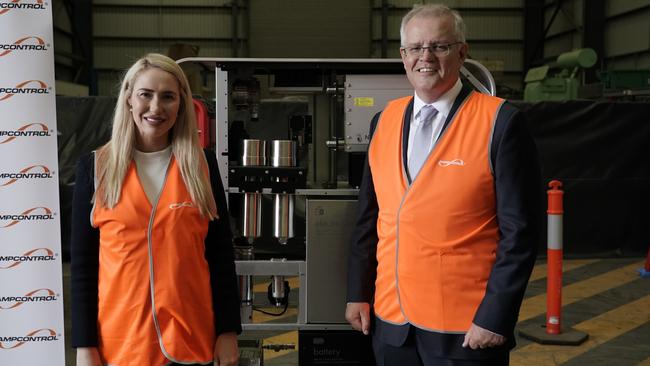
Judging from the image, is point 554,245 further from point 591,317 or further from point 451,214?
point 451,214

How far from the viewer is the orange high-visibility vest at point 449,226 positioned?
166 cm

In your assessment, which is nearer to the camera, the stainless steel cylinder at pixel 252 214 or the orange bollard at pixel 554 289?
the stainless steel cylinder at pixel 252 214

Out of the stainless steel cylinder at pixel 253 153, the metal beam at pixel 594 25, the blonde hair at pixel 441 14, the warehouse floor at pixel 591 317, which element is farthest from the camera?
the metal beam at pixel 594 25

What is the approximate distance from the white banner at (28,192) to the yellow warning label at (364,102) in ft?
4.03

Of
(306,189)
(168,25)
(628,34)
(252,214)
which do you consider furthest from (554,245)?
(168,25)

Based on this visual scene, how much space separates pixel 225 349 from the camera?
173cm

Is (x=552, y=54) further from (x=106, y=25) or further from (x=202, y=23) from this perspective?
(x=106, y=25)

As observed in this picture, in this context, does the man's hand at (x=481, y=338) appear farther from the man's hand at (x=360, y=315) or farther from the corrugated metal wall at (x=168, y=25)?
the corrugated metal wall at (x=168, y=25)

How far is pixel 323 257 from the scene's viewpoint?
8.20 feet

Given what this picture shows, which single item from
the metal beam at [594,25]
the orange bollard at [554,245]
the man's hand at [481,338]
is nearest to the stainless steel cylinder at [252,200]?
the man's hand at [481,338]

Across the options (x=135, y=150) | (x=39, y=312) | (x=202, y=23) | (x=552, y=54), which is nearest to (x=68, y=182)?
→ (x=39, y=312)

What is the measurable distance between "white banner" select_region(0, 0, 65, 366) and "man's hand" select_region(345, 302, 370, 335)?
1345mm

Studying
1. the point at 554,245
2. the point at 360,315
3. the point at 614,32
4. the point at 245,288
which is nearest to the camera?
the point at 360,315

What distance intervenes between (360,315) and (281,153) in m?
0.88
